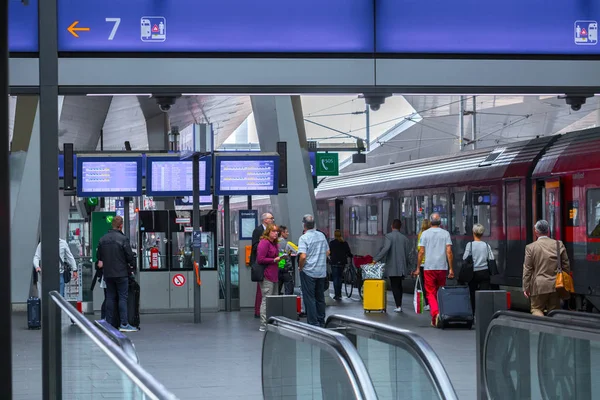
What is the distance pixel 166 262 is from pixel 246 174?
2.21 metres

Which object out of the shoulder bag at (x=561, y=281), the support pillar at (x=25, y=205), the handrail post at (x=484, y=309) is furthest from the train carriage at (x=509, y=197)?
the handrail post at (x=484, y=309)

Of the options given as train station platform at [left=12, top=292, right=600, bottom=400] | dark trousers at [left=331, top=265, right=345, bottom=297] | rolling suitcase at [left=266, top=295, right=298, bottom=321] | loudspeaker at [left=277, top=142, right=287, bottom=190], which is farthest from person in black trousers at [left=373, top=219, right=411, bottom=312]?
rolling suitcase at [left=266, top=295, right=298, bottom=321]

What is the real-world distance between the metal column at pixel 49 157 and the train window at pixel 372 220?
69.8ft

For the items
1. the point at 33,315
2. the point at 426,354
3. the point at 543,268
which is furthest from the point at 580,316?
the point at 33,315

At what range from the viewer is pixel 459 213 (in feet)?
74.6

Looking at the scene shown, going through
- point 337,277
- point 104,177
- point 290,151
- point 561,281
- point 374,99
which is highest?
point 290,151

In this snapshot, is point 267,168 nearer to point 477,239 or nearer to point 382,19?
point 477,239

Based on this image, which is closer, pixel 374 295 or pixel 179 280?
pixel 374 295

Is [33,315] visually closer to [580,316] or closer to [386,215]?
[580,316]

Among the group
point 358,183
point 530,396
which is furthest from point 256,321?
point 358,183

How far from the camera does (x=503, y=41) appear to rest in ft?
24.1

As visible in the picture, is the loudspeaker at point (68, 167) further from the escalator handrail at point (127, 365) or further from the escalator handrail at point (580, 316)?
the escalator handrail at point (127, 365)

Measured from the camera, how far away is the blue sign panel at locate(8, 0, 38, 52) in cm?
710

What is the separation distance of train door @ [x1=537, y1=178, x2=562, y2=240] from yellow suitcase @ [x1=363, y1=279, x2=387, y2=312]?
10.4 ft
